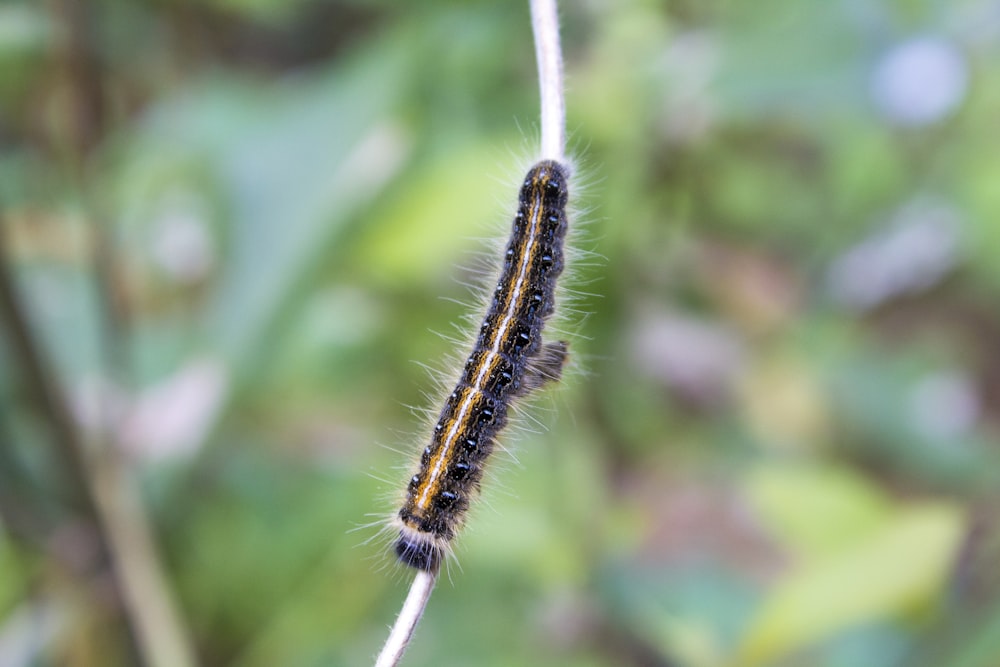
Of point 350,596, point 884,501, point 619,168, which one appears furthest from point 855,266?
point 350,596

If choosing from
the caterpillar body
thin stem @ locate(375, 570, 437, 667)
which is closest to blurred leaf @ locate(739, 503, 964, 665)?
the caterpillar body

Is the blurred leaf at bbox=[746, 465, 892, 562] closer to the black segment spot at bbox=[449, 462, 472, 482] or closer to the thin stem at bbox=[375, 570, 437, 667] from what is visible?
the black segment spot at bbox=[449, 462, 472, 482]

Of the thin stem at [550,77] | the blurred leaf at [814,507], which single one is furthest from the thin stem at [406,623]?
the blurred leaf at [814,507]

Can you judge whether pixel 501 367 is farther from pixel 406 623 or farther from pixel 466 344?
pixel 406 623

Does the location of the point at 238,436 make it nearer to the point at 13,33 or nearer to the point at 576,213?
the point at 13,33

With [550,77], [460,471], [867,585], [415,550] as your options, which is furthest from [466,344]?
[867,585]

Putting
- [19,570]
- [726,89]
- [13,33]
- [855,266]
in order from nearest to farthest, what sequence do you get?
[13,33] → [19,570] → [726,89] → [855,266]
